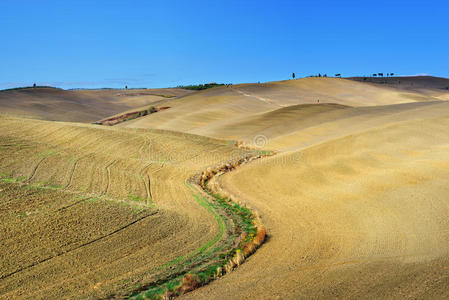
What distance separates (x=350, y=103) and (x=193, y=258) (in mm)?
63675

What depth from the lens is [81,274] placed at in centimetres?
981

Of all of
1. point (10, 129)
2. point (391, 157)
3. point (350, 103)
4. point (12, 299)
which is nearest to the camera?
point (12, 299)

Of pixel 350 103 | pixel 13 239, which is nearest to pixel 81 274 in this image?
Answer: pixel 13 239

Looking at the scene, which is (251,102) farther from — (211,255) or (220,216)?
(211,255)

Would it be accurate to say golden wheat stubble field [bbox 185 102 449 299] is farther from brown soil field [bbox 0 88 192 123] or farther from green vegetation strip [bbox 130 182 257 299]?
brown soil field [bbox 0 88 192 123]

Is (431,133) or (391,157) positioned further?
(431,133)

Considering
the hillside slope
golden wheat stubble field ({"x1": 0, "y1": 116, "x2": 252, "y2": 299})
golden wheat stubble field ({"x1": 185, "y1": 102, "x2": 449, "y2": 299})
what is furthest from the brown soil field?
golden wheat stubble field ({"x1": 185, "y1": 102, "x2": 449, "y2": 299})

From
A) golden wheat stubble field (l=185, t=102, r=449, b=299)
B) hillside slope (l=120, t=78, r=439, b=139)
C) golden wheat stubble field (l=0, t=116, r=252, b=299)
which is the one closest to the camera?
golden wheat stubble field (l=185, t=102, r=449, b=299)

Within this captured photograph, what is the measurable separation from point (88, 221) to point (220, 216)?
475cm

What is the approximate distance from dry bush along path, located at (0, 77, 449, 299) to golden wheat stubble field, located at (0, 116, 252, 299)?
0.05 meters

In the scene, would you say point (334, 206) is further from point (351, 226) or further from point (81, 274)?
point (81, 274)

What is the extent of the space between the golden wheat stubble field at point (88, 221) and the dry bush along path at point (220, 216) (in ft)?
0.17

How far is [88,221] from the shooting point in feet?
41.3

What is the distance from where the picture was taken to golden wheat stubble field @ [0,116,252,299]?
9641mm
